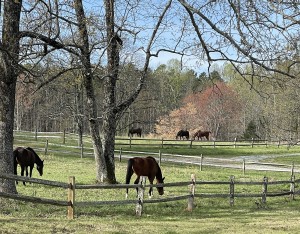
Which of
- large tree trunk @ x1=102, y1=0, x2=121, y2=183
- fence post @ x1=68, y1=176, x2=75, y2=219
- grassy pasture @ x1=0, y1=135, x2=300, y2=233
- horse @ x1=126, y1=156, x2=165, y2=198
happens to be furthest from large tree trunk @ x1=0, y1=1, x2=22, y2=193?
large tree trunk @ x1=102, y1=0, x2=121, y2=183

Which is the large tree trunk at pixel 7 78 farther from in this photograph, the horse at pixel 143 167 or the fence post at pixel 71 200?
the horse at pixel 143 167

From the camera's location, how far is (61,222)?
943 centimetres

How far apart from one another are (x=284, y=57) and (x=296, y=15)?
118 centimetres

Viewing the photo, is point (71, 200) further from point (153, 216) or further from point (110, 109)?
point (110, 109)

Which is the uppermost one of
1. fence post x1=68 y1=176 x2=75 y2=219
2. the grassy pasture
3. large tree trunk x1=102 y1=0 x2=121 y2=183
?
large tree trunk x1=102 y1=0 x2=121 y2=183

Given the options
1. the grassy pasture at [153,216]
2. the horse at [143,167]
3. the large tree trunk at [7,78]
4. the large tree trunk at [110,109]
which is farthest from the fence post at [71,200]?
the large tree trunk at [110,109]

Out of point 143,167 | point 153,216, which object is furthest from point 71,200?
point 143,167

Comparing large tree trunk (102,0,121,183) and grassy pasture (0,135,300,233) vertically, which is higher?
large tree trunk (102,0,121,183)

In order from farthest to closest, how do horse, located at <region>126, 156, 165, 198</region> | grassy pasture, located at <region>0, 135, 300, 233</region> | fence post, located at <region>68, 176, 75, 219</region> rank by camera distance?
horse, located at <region>126, 156, 165, 198</region> < fence post, located at <region>68, 176, 75, 219</region> < grassy pasture, located at <region>0, 135, 300, 233</region>

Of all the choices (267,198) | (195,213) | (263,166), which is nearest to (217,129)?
(263,166)

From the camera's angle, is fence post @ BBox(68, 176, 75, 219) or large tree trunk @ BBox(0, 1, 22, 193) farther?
large tree trunk @ BBox(0, 1, 22, 193)

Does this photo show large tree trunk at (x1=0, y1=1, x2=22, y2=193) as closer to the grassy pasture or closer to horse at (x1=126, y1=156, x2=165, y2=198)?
the grassy pasture

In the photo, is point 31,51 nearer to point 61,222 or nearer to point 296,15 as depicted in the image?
point 61,222

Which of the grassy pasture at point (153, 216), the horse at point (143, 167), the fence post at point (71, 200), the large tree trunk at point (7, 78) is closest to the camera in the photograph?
the grassy pasture at point (153, 216)
